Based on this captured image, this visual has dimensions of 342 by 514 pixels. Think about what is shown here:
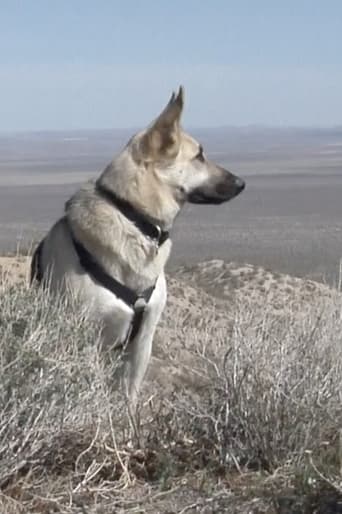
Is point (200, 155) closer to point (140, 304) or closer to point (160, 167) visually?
point (160, 167)

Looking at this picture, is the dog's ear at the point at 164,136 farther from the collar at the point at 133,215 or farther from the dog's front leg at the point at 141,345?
the dog's front leg at the point at 141,345

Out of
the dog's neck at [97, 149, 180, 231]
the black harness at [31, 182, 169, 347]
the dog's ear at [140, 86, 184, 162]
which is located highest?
the dog's ear at [140, 86, 184, 162]

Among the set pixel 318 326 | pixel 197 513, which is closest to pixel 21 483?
pixel 197 513

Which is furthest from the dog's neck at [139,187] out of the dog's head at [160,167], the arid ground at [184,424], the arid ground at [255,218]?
the arid ground at [255,218]

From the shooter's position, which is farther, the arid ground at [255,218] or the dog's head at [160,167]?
the arid ground at [255,218]

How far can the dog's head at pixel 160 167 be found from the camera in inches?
286

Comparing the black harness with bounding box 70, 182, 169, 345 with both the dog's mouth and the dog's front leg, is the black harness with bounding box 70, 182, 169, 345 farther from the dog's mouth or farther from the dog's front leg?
the dog's mouth

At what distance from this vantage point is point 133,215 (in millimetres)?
7219

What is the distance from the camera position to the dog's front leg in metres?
7.16

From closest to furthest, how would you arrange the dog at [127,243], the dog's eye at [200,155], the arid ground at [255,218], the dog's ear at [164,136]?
the dog at [127,243], the dog's ear at [164,136], the dog's eye at [200,155], the arid ground at [255,218]

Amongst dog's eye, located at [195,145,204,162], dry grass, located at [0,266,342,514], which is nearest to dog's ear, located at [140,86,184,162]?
dog's eye, located at [195,145,204,162]

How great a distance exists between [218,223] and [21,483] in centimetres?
2184

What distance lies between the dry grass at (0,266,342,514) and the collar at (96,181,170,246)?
3.42 ft

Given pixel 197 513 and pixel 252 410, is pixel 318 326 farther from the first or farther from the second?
pixel 197 513
